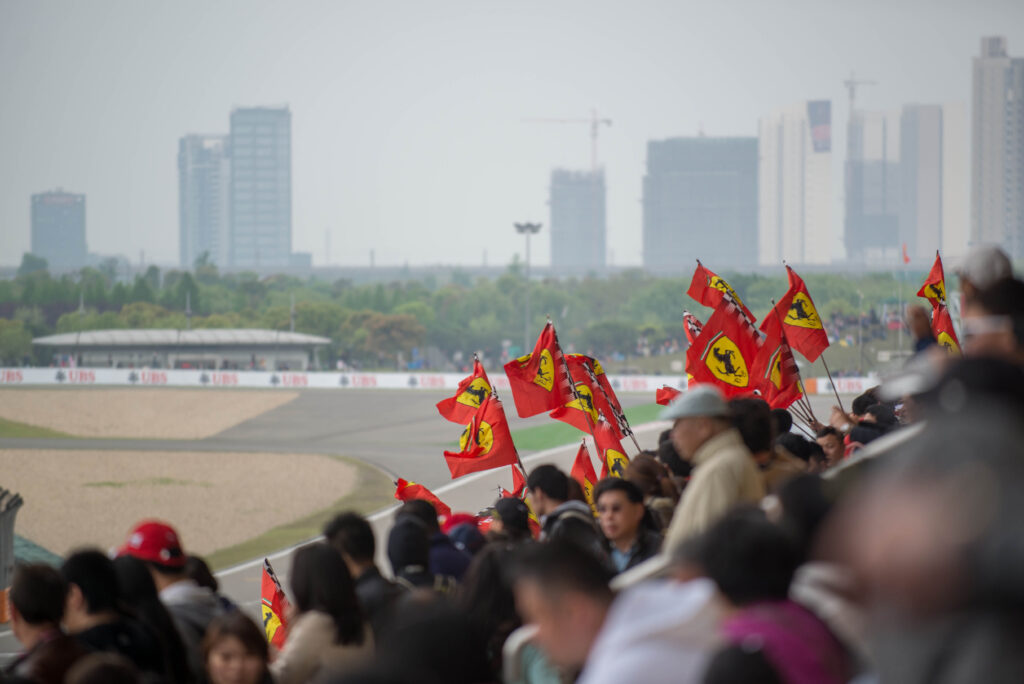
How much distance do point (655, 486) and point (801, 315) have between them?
523 centimetres

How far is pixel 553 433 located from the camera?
156ft

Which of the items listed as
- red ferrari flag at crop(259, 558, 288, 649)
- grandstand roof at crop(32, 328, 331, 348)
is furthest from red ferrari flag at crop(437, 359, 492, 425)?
grandstand roof at crop(32, 328, 331, 348)

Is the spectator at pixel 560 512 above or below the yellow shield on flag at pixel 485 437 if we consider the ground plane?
above

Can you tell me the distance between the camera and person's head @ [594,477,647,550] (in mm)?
5727

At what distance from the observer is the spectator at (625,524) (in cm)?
572

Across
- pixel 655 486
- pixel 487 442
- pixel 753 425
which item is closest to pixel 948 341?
pixel 487 442

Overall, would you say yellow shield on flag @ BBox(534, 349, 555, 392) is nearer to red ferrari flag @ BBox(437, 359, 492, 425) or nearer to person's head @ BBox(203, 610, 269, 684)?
red ferrari flag @ BBox(437, 359, 492, 425)

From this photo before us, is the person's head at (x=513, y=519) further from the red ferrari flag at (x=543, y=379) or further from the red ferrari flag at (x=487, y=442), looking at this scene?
the red ferrari flag at (x=543, y=379)

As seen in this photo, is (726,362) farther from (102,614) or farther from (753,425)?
(102,614)

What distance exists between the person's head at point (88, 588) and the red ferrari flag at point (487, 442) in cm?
620

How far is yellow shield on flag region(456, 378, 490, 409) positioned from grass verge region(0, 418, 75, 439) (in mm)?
40238

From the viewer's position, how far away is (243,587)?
21.8m

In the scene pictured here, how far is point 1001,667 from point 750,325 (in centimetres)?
860

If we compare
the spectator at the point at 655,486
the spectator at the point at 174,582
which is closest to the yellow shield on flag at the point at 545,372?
the spectator at the point at 655,486
